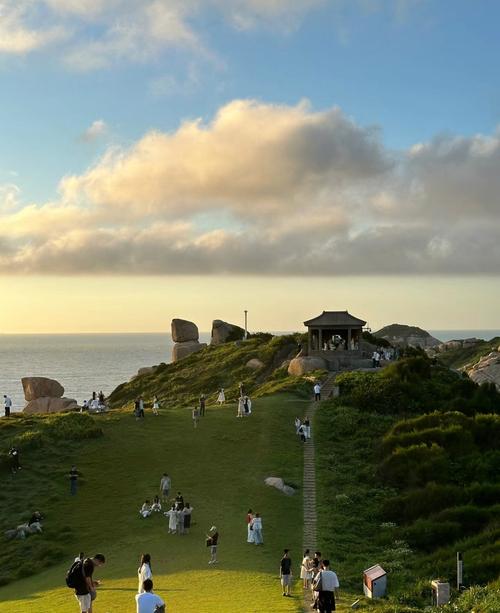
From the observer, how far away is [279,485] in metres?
38.7

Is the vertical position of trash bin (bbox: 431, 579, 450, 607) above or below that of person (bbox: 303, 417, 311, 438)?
below

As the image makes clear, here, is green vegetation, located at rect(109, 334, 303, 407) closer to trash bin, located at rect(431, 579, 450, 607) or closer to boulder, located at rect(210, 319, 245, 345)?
boulder, located at rect(210, 319, 245, 345)

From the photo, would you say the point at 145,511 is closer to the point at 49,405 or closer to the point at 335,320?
the point at 335,320

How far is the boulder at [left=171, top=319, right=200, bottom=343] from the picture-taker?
401 ft

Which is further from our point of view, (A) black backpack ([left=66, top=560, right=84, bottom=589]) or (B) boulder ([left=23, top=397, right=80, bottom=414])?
(B) boulder ([left=23, top=397, right=80, bottom=414])

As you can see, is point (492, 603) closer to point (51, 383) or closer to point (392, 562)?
point (392, 562)

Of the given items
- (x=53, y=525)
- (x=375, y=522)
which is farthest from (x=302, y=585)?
(x=53, y=525)

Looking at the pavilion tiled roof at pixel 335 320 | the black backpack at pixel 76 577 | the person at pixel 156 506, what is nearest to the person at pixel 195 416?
the person at pixel 156 506

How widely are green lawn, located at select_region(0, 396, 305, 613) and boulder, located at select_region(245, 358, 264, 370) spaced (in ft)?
100

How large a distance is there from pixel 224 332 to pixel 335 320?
45.4 m

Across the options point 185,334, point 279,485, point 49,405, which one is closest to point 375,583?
point 279,485

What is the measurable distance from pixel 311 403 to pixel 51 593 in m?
35.2

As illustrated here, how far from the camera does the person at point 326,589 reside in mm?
20094

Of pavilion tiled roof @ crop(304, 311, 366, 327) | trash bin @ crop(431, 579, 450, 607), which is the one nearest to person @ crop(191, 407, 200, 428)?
pavilion tiled roof @ crop(304, 311, 366, 327)
